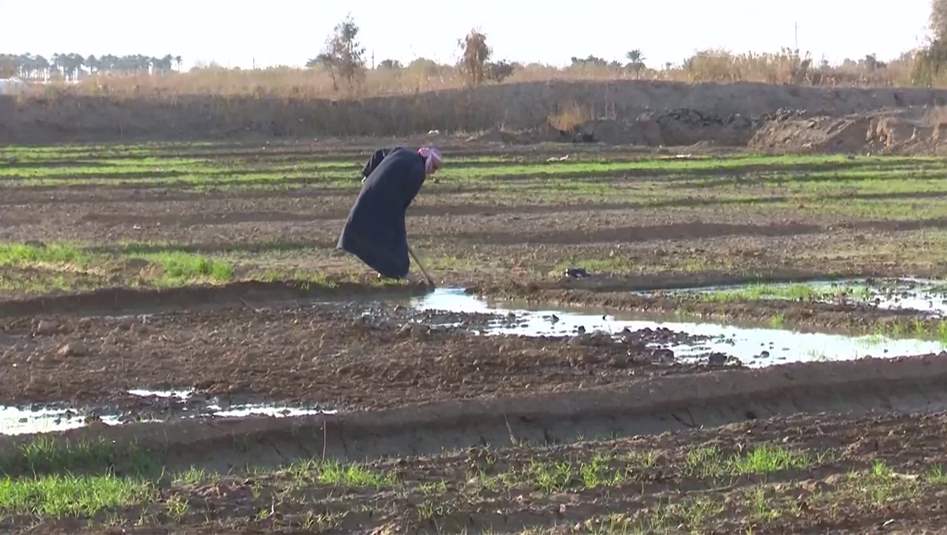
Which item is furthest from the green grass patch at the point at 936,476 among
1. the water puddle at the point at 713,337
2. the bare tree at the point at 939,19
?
the bare tree at the point at 939,19

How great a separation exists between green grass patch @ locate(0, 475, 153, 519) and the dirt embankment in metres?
39.8

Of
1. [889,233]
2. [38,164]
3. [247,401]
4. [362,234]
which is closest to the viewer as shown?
[247,401]

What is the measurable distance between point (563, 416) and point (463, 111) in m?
42.2

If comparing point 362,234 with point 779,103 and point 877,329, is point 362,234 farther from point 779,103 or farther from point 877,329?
point 779,103

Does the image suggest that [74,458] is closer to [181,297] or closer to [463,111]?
[181,297]

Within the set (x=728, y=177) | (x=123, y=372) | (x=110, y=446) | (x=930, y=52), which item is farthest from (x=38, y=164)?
(x=930, y=52)

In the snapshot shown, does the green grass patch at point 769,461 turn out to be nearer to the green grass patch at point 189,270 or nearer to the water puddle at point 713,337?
the water puddle at point 713,337

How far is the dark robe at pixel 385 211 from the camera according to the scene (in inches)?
580

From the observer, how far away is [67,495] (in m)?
7.09

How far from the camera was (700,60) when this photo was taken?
6034 cm

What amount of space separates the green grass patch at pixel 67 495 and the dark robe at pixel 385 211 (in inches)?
290

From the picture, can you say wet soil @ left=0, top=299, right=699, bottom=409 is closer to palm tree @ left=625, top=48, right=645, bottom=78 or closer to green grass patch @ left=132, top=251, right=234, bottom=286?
green grass patch @ left=132, top=251, right=234, bottom=286

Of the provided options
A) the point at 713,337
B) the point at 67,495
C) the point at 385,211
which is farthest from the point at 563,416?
the point at 385,211

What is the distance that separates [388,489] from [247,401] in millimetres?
2979
